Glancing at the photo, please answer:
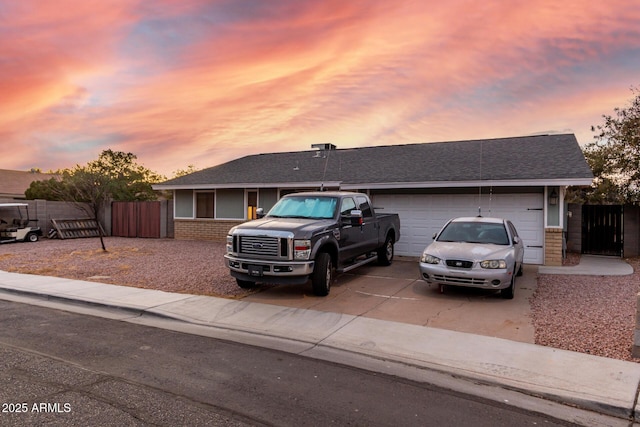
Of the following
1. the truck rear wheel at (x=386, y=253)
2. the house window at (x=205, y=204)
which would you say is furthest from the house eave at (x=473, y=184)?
the house window at (x=205, y=204)

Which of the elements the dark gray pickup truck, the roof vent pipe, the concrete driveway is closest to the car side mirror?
the dark gray pickup truck

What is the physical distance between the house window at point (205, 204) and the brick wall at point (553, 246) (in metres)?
14.5

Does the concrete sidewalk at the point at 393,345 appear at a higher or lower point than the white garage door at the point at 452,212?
lower

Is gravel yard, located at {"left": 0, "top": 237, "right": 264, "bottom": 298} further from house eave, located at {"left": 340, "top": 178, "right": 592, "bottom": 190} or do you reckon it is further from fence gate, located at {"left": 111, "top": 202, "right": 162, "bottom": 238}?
house eave, located at {"left": 340, "top": 178, "right": 592, "bottom": 190}

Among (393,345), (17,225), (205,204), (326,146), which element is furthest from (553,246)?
(17,225)

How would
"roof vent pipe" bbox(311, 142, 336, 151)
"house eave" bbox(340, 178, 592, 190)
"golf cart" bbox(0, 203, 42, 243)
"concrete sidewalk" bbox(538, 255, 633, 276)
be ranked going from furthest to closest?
"roof vent pipe" bbox(311, 142, 336, 151) → "golf cart" bbox(0, 203, 42, 243) → "house eave" bbox(340, 178, 592, 190) → "concrete sidewalk" bbox(538, 255, 633, 276)

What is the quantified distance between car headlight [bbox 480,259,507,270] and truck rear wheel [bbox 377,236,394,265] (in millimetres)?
4295

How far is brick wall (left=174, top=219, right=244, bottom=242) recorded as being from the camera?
19900 mm

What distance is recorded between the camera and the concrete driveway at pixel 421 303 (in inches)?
272

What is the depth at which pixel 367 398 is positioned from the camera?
421 cm

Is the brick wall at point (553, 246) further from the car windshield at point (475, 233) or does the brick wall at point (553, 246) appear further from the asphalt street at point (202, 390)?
the asphalt street at point (202, 390)

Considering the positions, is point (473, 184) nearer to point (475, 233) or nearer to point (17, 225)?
point (475, 233)

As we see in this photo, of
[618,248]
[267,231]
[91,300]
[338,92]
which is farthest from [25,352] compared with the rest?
[618,248]

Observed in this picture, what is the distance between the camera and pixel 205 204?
2064cm
